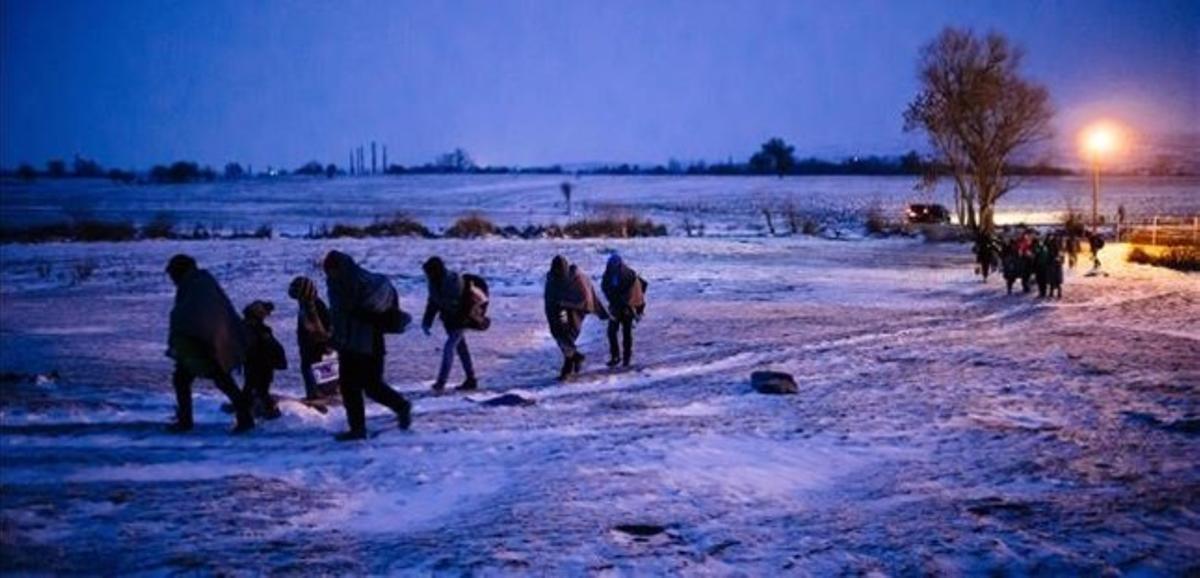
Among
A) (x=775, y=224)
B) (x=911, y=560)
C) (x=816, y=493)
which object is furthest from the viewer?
(x=775, y=224)

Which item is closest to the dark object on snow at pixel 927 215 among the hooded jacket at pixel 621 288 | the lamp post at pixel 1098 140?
the lamp post at pixel 1098 140

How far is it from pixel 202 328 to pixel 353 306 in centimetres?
126

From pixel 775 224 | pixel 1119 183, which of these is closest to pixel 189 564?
pixel 775 224

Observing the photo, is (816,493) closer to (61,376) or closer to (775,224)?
(61,376)

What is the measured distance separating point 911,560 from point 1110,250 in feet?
108

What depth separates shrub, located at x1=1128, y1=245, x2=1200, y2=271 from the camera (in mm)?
27125

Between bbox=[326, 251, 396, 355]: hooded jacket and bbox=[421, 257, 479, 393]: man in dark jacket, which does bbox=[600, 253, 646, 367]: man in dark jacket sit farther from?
bbox=[326, 251, 396, 355]: hooded jacket

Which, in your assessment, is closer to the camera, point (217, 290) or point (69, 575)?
point (69, 575)

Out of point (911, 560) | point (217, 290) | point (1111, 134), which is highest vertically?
point (1111, 134)

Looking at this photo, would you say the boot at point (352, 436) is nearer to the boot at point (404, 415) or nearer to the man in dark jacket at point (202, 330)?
the boot at point (404, 415)

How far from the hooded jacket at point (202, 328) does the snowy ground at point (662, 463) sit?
0.68 m

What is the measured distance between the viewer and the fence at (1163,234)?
3417 cm

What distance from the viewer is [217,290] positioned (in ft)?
27.0

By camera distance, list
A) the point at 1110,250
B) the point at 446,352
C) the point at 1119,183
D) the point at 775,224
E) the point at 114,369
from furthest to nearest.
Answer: the point at 1119,183 < the point at 775,224 < the point at 1110,250 < the point at 114,369 < the point at 446,352
